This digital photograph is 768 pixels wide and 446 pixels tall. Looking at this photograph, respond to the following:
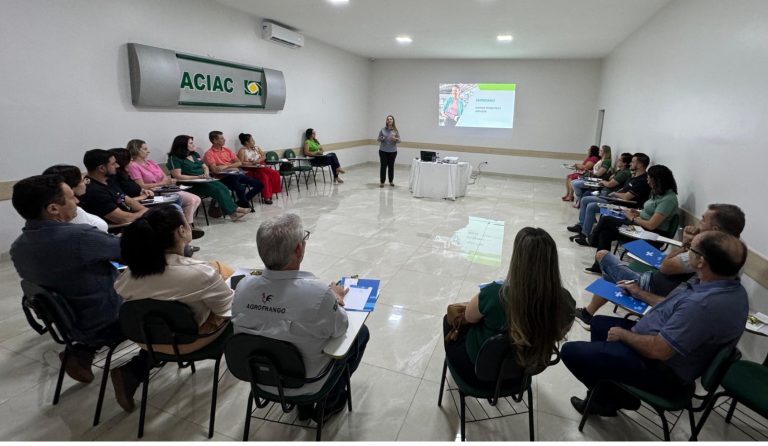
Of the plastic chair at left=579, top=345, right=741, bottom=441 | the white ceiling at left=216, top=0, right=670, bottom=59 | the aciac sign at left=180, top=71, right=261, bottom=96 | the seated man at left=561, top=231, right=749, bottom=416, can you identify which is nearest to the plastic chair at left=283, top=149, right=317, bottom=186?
the aciac sign at left=180, top=71, right=261, bottom=96

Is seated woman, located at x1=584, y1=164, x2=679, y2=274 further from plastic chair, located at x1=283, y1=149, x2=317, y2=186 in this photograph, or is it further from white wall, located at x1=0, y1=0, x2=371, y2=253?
white wall, located at x1=0, y1=0, x2=371, y2=253

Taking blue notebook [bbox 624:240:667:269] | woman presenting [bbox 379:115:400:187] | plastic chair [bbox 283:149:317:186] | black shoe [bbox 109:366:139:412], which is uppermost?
woman presenting [bbox 379:115:400:187]

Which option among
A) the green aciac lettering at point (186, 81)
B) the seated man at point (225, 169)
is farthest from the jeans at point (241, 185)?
the green aciac lettering at point (186, 81)

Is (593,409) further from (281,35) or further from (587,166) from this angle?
(281,35)

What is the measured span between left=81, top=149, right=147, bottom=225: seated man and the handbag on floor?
9.48 feet

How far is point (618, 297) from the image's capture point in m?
2.27

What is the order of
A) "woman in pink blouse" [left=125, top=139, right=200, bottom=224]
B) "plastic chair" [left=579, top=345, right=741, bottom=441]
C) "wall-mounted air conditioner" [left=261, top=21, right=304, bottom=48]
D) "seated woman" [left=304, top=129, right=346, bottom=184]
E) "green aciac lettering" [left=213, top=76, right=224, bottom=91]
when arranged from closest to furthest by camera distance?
"plastic chair" [left=579, top=345, right=741, bottom=441] → "woman in pink blouse" [left=125, top=139, right=200, bottom=224] → "green aciac lettering" [left=213, top=76, right=224, bottom=91] → "wall-mounted air conditioner" [left=261, top=21, right=304, bottom=48] → "seated woman" [left=304, top=129, right=346, bottom=184]

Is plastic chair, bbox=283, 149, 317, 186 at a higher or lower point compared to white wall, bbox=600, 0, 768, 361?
lower

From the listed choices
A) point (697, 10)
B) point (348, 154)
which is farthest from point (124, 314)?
point (348, 154)

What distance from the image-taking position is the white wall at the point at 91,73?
381cm

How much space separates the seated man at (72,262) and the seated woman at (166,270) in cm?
34

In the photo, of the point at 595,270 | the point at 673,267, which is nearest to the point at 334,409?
the point at 673,267

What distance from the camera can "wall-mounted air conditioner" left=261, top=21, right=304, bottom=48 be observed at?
693 centimetres

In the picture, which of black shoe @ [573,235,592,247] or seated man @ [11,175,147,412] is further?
black shoe @ [573,235,592,247]
